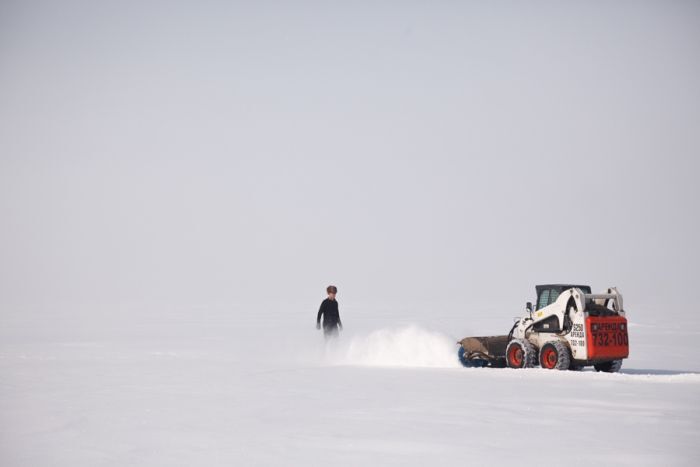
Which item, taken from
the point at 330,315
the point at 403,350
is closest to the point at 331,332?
the point at 330,315

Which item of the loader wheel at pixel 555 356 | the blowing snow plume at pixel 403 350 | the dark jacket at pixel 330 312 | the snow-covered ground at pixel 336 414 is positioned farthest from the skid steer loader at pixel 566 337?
the dark jacket at pixel 330 312

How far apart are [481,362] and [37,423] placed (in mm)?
11280

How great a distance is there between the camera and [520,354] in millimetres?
17219

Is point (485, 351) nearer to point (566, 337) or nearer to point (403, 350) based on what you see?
point (566, 337)

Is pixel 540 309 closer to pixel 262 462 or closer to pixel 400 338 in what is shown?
pixel 400 338

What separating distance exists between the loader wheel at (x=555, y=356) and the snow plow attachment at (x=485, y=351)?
62.3 inches

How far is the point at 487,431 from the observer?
30.4 feet

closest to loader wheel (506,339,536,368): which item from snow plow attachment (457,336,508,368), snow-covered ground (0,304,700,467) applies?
snow plow attachment (457,336,508,368)

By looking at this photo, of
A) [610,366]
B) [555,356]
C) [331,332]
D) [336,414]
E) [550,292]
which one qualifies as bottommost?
[336,414]

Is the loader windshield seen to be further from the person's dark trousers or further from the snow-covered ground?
the person's dark trousers

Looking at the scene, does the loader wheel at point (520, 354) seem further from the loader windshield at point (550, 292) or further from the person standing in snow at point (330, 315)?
the person standing in snow at point (330, 315)

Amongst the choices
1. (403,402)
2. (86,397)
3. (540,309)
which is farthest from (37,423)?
(540,309)

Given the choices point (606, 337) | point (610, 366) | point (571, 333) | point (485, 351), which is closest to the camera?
point (606, 337)

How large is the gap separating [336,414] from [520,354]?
7849 millimetres
